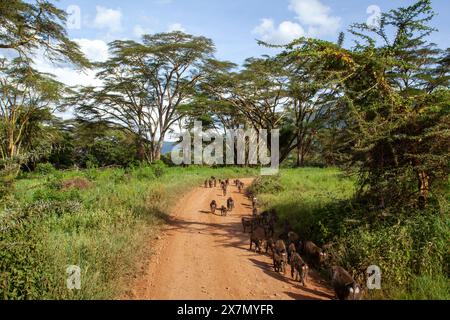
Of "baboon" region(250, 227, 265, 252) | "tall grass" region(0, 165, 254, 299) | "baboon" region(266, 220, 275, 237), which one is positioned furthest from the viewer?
"baboon" region(266, 220, 275, 237)

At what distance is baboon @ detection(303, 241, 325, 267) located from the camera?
7963mm

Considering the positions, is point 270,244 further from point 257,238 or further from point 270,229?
point 270,229

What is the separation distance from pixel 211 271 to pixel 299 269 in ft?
5.97

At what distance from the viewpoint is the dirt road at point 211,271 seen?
662 cm

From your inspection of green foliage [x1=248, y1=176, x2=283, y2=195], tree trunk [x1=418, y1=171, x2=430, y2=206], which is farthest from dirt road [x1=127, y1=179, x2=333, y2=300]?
green foliage [x1=248, y1=176, x2=283, y2=195]

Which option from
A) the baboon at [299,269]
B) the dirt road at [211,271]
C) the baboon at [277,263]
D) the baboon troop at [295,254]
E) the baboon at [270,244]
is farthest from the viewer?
the baboon at [270,244]

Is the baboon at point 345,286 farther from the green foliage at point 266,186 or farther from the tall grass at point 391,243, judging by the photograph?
the green foliage at point 266,186

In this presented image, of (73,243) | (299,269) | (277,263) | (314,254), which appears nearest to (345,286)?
(299,269)

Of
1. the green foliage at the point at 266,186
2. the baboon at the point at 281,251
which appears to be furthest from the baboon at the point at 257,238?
the green foliage at the point at 266,186

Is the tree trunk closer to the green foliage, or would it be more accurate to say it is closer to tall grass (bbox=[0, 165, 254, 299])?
tall grass (bbox=[0, 165, 254, 299])

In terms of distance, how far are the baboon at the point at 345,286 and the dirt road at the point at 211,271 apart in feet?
1.69

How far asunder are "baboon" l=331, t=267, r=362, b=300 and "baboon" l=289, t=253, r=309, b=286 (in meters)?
0.71
